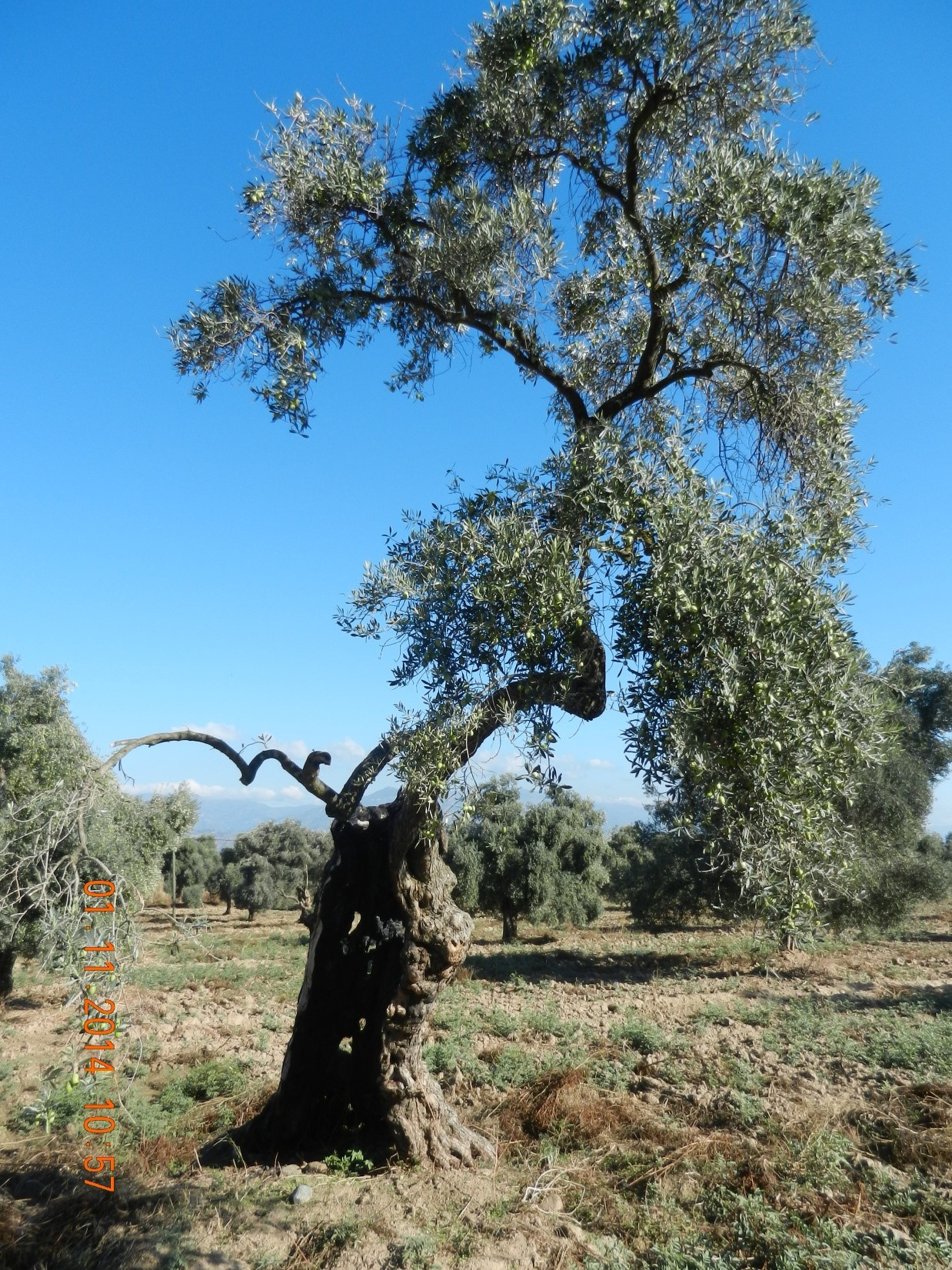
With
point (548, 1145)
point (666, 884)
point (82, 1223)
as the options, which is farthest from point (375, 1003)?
point (666, 884)

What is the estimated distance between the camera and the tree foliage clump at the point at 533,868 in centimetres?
2528

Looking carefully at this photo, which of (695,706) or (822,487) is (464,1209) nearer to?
(695,706)

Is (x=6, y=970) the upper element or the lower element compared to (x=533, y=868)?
lower

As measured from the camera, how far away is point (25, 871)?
10.7 meters

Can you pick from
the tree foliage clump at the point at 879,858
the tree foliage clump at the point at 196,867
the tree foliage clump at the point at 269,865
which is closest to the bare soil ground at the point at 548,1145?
the tree foliage clump at the point at 879,858

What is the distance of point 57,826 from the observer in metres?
5.36

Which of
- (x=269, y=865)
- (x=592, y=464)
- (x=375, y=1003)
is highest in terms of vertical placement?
(x=592, y=464)

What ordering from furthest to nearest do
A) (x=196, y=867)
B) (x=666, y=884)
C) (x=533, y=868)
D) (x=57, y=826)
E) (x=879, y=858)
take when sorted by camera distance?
(x=196, y=867) < (x=533, y=868) < (x=666, y=884) < (x=879, y=858) < (x=57, y=826)

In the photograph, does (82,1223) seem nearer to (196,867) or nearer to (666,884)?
(666,884)

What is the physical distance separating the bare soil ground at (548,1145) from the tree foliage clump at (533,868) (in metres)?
11.2

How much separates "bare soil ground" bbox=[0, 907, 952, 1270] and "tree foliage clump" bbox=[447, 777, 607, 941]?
36.7 ft

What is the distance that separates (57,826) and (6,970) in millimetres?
11471

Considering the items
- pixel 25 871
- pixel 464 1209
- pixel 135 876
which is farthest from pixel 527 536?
pixel 135 876

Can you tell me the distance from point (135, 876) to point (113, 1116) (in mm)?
6577
